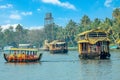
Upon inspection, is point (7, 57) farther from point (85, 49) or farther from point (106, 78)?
point (106, 78)

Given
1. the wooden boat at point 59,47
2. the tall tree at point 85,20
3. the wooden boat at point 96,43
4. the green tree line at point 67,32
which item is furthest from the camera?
the tall tree at point 85,20

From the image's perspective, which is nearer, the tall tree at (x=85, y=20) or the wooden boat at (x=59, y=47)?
the wooden boat at (x=59, y=47)

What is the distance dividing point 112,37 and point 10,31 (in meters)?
81.5

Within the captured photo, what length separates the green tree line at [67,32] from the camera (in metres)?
123

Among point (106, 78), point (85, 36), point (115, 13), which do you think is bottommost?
point (106, 78)

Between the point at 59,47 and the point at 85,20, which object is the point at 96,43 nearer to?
the point at 59,47

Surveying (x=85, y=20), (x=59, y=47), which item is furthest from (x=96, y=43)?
(x=85, y=20)

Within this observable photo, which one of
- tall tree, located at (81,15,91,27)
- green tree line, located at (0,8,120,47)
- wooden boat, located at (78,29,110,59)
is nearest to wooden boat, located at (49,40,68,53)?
green tree line, located at (0,8,120,47)

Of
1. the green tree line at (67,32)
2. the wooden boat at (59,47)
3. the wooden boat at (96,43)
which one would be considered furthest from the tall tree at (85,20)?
the wooden boat at (96,43)

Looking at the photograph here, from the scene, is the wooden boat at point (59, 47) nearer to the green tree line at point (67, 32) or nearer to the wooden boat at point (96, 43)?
the green tree line at point (67, 32)

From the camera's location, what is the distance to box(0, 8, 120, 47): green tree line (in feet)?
402

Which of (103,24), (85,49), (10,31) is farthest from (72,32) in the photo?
(85,49)

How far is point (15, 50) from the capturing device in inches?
2469

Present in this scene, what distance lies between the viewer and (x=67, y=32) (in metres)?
159
